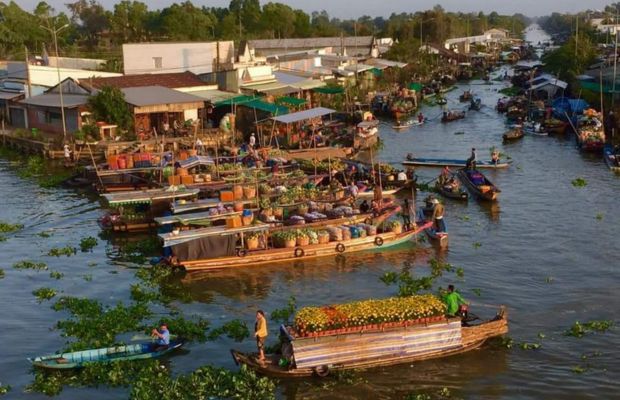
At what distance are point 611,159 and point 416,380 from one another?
90.7ft

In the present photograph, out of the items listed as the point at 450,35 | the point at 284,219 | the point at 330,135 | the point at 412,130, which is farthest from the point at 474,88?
the point at 284,219

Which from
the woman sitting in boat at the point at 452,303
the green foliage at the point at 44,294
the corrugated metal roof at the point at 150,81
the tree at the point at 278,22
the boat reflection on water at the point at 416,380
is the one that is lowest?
the boat reflection on water at the point at 416,380

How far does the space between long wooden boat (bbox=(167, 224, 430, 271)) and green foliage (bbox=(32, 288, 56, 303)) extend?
12.5 feet

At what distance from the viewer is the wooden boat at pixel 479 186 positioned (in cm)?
3228

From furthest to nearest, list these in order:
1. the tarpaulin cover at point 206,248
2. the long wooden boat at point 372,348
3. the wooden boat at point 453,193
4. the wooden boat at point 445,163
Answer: the wooden boat at point 445,163 → the wooden boat at point 453,193 → the tarpaulin cover at point 206,248 → the long wooden boat at point 372,348

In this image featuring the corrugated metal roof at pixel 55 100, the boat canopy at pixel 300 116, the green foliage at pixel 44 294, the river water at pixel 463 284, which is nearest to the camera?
the river water at pixel 463 284

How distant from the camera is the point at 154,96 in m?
46.0

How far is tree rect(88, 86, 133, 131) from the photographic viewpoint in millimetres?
43562

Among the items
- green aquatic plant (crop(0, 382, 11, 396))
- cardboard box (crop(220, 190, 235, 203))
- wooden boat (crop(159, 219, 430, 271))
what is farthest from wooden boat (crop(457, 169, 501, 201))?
green aquatic plant (crop(0, 382, 11, 396))

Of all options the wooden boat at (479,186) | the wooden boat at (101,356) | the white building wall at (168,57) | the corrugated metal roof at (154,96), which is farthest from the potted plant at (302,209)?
the white building wall at (168,57)

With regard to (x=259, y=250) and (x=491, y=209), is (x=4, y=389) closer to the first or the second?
(x=259, y=250)

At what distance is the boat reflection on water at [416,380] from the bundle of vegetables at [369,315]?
1119 millimetres

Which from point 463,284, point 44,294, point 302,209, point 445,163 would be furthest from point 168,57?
point 463,284

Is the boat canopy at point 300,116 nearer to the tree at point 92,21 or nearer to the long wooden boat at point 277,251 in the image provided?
the long wooden boat at point 277,251
